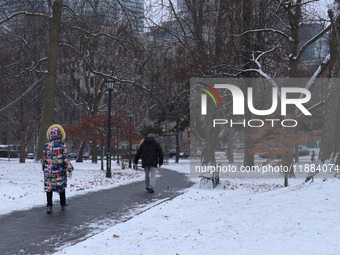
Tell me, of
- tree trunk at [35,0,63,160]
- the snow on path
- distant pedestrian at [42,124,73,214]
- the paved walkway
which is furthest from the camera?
tree trunk at [35,0,63,160]

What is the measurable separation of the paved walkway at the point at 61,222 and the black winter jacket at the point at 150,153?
1700 mm

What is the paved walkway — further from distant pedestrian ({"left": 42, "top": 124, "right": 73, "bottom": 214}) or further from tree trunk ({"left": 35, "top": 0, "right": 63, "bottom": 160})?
tree trunk ({"left": 35, "top": 0, "right": 63, "bottom": 160})

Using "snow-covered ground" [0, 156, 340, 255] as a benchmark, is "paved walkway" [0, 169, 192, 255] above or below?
below

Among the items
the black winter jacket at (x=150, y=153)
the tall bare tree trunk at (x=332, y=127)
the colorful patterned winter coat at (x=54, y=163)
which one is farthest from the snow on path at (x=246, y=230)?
the black winter jacket at (x=150, y=153)

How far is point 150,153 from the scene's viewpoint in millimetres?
13742

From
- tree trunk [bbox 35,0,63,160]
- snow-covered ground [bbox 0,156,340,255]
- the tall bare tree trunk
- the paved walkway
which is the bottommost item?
the paved walkway

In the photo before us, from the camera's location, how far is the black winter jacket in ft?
44.8

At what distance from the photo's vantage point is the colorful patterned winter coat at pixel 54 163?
30.1 ft

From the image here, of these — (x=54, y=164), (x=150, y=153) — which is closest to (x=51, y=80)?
(x=150, y=153)

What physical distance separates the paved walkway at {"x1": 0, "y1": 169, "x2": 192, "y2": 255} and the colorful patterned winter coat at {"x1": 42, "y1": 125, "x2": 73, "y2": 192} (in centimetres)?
64

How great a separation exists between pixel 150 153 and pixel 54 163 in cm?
490

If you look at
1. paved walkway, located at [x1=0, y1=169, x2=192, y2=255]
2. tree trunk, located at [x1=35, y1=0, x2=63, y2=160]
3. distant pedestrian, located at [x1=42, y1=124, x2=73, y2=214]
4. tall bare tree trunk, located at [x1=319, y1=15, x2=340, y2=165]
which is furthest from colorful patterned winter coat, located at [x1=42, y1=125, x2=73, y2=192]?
tree trunk, located at [x1=35, y1=0, x2=63, y2=160]

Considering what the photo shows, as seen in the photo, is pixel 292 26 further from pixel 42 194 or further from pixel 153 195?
pixel 42 194

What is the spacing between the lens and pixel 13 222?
26.5 ft
